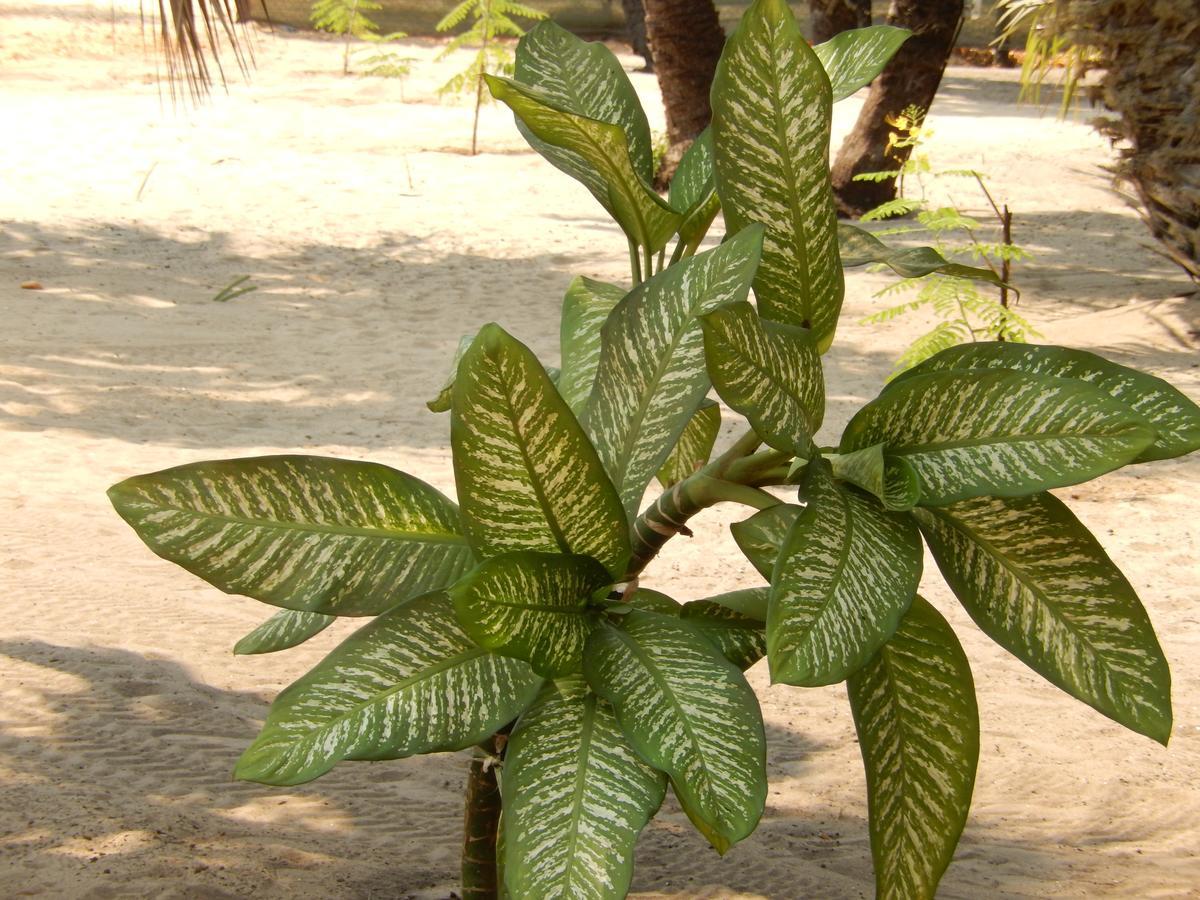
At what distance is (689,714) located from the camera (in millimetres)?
1013

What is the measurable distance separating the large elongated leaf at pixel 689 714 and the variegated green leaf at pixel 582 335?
35 cm

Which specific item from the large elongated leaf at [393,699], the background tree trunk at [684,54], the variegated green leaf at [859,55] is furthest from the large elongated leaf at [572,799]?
the background tree trunk at [684,54]

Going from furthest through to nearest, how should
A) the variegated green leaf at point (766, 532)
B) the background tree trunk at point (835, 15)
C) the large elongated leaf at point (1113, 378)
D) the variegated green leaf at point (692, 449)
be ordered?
the background tree trunk at point (835, 15) < the variegated green leaf at point (692, 449) < the variegated green leaf at point (766, 532) < the large elongated leaf at point (1113, 378)

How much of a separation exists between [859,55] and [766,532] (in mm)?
597

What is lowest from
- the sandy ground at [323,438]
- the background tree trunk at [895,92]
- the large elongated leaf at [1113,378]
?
the sandy ground at [323,438]

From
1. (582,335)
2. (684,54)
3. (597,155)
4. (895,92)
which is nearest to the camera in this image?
(597,155)

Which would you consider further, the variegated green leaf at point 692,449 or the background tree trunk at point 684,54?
the background tree trunk at point 684,54

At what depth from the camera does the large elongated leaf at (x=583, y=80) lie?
4.65 feet

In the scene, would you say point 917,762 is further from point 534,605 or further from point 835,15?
point 835,15

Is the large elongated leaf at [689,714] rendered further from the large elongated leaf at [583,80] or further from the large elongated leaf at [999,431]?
the large elongated leaf at [583,80]

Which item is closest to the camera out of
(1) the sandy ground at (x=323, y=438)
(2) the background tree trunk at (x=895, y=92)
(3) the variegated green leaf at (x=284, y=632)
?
Result: (3) the variegated green leaf at (x=284, y=632)

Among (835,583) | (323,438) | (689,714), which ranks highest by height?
(835,583)

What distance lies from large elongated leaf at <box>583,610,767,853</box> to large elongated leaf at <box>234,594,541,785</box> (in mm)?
102

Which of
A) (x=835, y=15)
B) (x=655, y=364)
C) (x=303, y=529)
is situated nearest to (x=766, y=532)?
(x=655, y=364)
